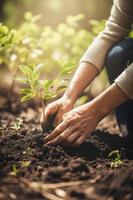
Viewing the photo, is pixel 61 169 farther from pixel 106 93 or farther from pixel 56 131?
pixel 106 93

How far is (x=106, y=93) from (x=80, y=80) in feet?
1.34

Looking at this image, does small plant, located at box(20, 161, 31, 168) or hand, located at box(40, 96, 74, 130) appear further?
hand, located at box(40, 96, 74, 130)

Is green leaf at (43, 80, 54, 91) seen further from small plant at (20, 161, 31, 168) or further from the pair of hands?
small plant at (20, 161, 31, 168)

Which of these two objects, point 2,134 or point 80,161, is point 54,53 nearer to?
point 2,134

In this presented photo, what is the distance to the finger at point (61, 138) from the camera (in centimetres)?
247

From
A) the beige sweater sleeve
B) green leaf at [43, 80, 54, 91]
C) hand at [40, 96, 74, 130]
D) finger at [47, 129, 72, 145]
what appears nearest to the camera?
finger at [47, 129, 72, 145]

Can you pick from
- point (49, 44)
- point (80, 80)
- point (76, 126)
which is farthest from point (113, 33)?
point (49, 44)

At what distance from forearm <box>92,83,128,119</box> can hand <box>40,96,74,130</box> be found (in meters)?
0.29

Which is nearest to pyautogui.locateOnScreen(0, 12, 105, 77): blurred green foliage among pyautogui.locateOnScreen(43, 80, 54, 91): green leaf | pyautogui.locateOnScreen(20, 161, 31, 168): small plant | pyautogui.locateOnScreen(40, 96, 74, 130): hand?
pyautogui.locateOnScreen(40, 96, 74, 130): hand

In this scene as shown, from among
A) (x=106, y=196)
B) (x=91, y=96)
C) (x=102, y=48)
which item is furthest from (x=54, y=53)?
(x=106, y=196)

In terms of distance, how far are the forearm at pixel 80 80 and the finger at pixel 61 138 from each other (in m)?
0.40

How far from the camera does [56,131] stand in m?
2.53

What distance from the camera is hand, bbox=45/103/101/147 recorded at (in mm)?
2484

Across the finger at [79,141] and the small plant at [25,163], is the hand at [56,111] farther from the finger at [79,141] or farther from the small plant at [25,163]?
the small plant at [25,163]
